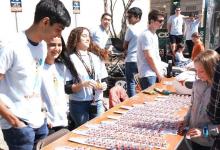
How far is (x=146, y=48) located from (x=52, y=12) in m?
2.02

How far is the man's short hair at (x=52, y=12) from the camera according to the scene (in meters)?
1.83

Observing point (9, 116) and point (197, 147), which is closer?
point (9, 116)

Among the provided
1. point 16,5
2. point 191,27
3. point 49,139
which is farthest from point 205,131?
point 191,27

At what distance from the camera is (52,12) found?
5.99 feet

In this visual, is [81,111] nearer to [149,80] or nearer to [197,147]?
[197,147]

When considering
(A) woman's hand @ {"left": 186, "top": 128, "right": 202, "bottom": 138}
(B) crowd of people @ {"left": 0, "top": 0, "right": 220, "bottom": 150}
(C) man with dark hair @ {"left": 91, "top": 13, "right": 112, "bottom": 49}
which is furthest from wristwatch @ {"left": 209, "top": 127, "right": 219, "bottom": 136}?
(C) man with dark hair @ {"left": 91, "top": 13, "right": 112, "bottom": 49}

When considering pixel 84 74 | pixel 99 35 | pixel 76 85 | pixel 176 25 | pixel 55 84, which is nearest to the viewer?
pixel 55 84

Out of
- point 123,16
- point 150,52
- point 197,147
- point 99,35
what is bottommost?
point 197,147

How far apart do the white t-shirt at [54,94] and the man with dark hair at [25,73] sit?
0.89ft

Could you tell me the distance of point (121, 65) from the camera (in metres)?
6.84

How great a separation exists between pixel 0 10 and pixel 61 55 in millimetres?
4575

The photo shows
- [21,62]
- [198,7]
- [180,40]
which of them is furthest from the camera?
[198,7]

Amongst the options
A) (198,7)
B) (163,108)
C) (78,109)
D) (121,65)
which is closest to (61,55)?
(78,109)

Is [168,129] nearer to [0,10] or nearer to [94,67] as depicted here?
[94,67]
